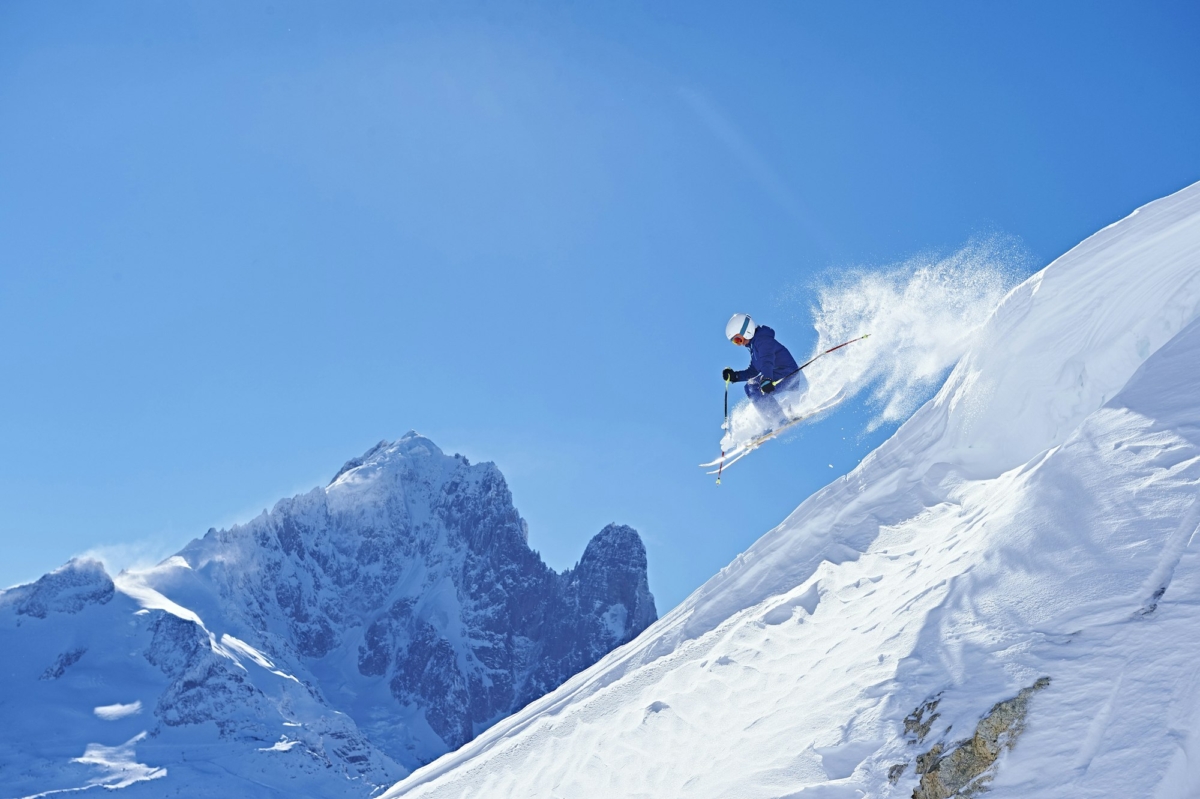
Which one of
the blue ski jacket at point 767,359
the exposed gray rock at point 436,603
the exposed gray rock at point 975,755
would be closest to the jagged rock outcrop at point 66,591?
the exposed gray rock at point 436,603

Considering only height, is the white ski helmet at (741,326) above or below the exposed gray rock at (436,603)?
below

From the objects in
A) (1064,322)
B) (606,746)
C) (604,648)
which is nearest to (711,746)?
(606,746)

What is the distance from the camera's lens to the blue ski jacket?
1675 centimetres

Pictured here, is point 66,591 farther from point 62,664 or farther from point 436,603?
point 436,603

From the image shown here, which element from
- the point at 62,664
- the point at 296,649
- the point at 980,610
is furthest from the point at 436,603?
the point at 980,610

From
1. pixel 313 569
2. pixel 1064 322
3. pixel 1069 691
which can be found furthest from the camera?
pixel 313 569

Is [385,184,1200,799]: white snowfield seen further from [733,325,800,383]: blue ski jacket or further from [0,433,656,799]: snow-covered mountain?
[0,433,656,799]: snow-covered mountain

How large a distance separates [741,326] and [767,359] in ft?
2.50

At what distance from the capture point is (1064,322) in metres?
13.1

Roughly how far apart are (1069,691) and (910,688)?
4.71 ft

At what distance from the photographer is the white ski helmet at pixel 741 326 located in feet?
54.5

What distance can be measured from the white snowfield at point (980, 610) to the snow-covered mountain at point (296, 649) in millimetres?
115108

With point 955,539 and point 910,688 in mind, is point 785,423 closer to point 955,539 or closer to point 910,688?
point 955,539

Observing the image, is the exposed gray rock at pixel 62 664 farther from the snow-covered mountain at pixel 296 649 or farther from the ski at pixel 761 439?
the ski at pixel 761 439
